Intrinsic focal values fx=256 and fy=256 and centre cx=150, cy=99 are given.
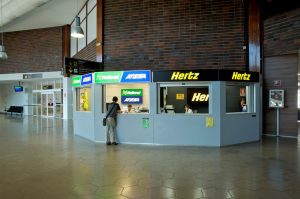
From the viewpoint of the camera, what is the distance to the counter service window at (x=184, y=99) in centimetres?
744

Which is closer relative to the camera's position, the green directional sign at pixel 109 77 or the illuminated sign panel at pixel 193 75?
the illuminated sign panel at pixel 193 75

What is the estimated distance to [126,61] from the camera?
32.6 feet

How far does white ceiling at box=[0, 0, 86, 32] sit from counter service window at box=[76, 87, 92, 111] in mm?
3957

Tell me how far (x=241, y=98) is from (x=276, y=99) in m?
1.78

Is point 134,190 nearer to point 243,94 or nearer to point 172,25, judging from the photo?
point 243,94

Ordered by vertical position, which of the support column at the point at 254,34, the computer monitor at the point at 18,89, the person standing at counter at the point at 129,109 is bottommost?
the person standing at counter at the point at 129,109

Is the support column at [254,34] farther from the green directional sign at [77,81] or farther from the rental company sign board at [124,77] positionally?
the green directional sign at [77,81]

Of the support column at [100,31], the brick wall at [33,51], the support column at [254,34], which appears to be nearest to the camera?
the support column at [254,34]

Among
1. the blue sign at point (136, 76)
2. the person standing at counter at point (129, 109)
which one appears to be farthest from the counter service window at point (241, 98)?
the person standing at counter at point (129, 109)

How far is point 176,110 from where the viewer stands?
7.61 metres

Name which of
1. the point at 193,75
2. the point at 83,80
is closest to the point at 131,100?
the point at 83,80

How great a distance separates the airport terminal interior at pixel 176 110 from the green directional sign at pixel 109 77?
0.03m

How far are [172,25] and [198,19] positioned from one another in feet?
3.08

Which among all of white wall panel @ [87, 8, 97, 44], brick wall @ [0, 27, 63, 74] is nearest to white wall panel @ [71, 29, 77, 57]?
brick wall @ [0, 27, 63, 74]
